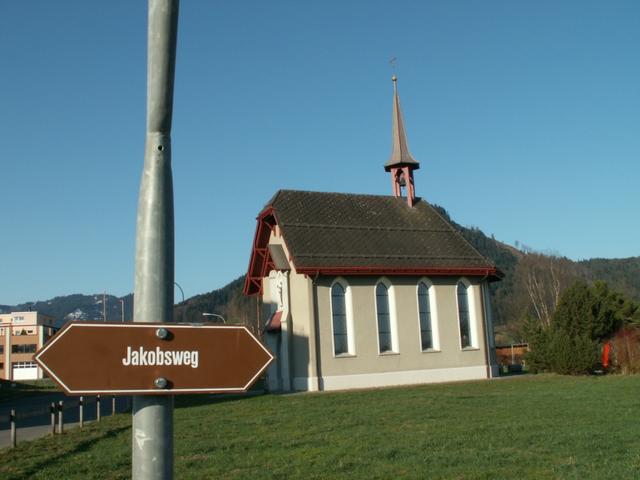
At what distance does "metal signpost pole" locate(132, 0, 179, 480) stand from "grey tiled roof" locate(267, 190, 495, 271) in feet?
87.1

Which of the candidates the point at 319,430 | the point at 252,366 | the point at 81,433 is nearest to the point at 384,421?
the point at 319,430

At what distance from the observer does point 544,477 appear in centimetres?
804

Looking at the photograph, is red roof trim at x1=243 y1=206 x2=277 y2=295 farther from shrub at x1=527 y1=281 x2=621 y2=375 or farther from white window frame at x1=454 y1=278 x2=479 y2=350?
shrub at x1=527 y1=281 x2=621 y2=375

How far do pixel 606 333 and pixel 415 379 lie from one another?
481 inches

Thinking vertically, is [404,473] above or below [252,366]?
below

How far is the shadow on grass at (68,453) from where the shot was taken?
10.6m

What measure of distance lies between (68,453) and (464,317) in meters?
24.0

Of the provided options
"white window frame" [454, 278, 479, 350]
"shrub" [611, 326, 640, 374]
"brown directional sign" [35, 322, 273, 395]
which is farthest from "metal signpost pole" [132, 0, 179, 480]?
"shrub" [611, 326, 640, 374]

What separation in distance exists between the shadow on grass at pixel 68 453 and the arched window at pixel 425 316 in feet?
60.1

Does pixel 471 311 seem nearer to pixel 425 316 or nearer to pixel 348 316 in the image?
pixel 425 316

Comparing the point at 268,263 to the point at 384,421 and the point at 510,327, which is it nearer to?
the point at 384,421

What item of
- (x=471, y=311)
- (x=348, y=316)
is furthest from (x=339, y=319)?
(x=471, y=311)

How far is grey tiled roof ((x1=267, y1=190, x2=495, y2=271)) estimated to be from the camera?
30781 mm

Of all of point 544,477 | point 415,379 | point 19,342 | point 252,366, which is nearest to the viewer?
point 252,366
